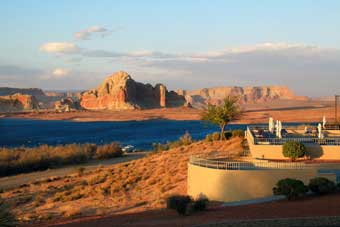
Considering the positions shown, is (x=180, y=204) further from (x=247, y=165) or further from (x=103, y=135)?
(x=103, y=135)

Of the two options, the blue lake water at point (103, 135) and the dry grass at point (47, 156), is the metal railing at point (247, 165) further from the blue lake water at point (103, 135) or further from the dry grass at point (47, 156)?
the blue lake water at point (103, 135)

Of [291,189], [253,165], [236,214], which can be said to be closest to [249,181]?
[253,165]

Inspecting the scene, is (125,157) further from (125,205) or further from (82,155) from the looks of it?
(125,205)

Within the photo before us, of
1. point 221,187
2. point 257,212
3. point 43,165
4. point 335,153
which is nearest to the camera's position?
point 257,212

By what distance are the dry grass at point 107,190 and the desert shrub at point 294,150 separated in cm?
396

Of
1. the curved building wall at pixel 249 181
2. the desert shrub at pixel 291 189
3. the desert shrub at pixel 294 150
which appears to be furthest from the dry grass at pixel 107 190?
the desert shrub at pixel 291 189

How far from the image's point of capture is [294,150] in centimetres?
2520

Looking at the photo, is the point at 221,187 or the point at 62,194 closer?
the point at 221,187

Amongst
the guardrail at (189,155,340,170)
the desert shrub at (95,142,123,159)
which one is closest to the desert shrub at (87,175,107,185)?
the guardrail at (189,155,340,170)

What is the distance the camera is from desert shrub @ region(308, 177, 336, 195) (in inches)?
706

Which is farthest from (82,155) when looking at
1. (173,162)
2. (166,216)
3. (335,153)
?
(166,216)

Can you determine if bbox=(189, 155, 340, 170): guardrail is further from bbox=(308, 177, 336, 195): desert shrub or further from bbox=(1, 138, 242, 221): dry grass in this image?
bbox=(1, 138, 242, 221): dry grass

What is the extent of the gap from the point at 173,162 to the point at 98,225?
737 inches

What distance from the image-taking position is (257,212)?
1555cm
